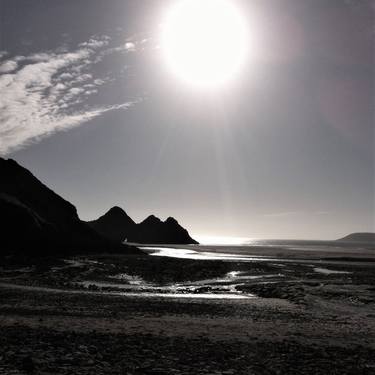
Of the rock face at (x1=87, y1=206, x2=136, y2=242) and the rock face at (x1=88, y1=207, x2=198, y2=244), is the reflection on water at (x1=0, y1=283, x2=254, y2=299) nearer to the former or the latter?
the rock face at (x1=88, y1=207, x2=198, y2=244)

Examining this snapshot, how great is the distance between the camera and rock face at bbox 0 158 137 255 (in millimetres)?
62000

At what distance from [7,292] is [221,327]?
617 inches

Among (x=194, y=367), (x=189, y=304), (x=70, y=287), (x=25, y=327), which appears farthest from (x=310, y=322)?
(x=70, y=287)

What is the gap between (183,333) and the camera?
1520cm

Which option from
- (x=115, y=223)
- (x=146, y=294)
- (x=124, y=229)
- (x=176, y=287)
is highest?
(x=115, y=223)

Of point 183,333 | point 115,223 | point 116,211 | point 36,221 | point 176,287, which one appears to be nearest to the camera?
point 183,333

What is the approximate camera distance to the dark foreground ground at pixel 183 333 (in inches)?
436

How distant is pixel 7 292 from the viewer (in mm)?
25344

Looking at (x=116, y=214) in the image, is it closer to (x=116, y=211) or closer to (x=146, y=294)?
(x=116, y=211)

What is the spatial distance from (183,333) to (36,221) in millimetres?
58671

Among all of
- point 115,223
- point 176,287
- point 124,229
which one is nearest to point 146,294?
point 176,287

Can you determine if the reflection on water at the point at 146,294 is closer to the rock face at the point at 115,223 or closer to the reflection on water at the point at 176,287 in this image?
the reflection on water at the point at 176,287

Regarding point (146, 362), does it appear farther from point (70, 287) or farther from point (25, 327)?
point (70, 287)

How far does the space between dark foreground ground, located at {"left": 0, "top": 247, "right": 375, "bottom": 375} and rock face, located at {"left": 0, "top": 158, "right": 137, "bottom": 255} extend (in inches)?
1423
